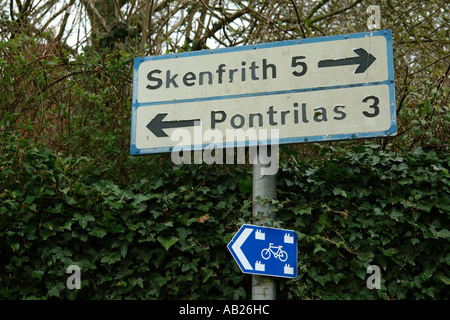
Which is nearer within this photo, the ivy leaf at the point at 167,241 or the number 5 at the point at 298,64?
the number 5 at the point at 298,64

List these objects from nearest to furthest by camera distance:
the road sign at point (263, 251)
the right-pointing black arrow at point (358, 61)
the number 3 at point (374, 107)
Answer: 1. the road sign at point (263, 251)
2. the number 3 at point (374, 107)
3. the right-pointing black arrow at point (358, 61)

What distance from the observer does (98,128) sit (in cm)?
463

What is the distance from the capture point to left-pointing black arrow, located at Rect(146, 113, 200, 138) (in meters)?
3.01

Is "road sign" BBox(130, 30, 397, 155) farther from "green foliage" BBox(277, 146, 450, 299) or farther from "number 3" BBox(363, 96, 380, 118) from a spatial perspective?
"green foliage" BBox(277, 146, 450, 299)

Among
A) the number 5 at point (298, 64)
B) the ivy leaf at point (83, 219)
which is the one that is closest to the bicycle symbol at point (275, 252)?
the number 5 at point (298, 64)

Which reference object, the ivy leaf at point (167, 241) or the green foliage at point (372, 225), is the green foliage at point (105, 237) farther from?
the green foliage at point (372, 225)

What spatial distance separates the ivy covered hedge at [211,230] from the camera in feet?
10.8

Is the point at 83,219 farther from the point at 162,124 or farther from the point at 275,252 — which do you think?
the point at 275,252

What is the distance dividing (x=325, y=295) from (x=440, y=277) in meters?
Result: 0.77

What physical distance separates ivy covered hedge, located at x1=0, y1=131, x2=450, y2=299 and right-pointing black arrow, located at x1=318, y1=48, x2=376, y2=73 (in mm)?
816

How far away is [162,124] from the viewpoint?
3084 mm

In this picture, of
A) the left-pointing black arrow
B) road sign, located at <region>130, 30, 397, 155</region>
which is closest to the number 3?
road sign, located at <region>130, 30, 397, 155</region>

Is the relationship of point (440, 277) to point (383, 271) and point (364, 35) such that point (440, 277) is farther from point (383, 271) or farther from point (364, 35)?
point (364, 35)

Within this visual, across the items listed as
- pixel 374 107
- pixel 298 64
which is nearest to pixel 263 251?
pixel 374 107
